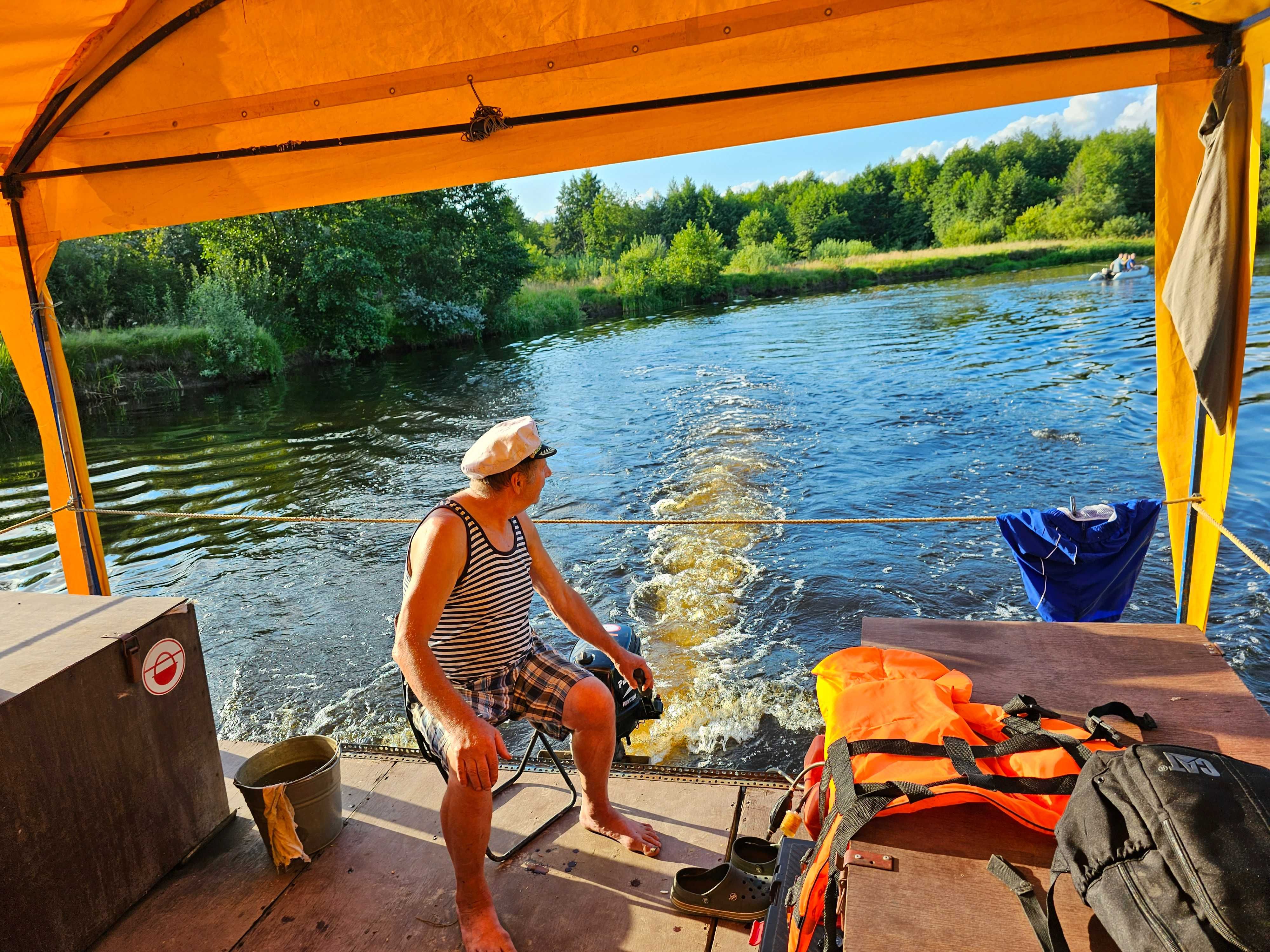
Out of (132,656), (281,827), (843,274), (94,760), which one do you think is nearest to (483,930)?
(281,827)

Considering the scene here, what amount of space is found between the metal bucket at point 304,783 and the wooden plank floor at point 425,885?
91 millimetres

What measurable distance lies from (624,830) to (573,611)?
0.72 m

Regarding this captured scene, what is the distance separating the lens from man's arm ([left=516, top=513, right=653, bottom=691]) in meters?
2.73

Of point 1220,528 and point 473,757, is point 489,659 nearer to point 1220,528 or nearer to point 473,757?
point 473,757

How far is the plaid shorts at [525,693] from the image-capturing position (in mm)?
2502

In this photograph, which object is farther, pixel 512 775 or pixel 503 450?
pixel 512 775

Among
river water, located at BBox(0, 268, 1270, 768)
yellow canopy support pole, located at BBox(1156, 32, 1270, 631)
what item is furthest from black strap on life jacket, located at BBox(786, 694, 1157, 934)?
river water, located at BBox(0, 268, 1270, 768)

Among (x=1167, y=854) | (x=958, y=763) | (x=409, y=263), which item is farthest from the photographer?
(x=409, y=263)

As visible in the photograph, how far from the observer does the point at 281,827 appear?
101 inches

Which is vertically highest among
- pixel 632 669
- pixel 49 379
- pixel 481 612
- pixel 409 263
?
pixel 409 263

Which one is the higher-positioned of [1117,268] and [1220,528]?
[1117,268]

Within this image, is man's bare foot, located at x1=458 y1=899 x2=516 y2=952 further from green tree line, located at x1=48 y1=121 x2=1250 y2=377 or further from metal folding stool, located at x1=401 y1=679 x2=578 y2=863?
green tree line, located at x1=48 y1=121 x2=1250 y2=377

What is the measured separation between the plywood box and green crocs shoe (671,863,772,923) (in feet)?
5.23

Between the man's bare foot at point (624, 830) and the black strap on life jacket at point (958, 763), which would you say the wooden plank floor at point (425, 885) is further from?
the black strap on life jacket at point (958, 763)
